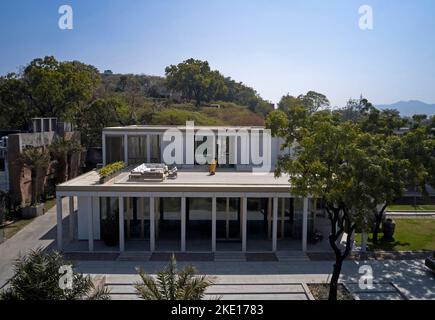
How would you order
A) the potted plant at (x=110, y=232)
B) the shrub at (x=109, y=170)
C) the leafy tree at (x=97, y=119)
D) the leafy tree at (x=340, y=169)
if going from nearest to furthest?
the leafy tree at (x=340, y=169)
the potted plant at (x=110, y=232)
the shrub at (x=109, y=170)
the leafy tree at (x=97, y=119)

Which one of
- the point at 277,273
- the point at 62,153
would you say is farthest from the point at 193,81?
the point at 277,273

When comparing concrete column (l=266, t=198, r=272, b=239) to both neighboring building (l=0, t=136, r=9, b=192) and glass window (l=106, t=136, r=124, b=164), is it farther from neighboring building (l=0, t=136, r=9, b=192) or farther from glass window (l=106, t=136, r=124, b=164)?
neighboring building (l=0, t=136, r=9, b=192)

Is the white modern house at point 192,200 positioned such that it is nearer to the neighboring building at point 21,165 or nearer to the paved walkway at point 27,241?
the paved walkway at point 27,241

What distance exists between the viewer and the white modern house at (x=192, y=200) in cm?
1834

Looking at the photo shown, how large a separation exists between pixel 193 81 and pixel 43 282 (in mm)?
76313

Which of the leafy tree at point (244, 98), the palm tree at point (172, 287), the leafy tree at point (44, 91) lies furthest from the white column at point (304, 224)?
the leafy tree at point (244, 98)

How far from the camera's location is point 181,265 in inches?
667

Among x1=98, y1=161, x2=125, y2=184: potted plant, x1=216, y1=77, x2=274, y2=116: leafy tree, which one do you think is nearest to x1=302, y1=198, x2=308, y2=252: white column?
x1=98, y1=161, x2=125, y2=184: potted plant

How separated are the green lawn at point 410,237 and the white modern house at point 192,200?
11.2 feet

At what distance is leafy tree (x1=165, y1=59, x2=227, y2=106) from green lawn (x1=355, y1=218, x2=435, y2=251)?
63.8 meters

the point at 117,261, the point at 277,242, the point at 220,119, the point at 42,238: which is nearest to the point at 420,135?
the point at 277,242

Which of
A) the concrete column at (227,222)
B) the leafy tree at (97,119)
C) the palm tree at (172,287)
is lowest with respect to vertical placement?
the concrete column at (227,222)

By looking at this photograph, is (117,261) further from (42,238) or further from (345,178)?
(345,178)

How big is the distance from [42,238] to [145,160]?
740 centimetres
